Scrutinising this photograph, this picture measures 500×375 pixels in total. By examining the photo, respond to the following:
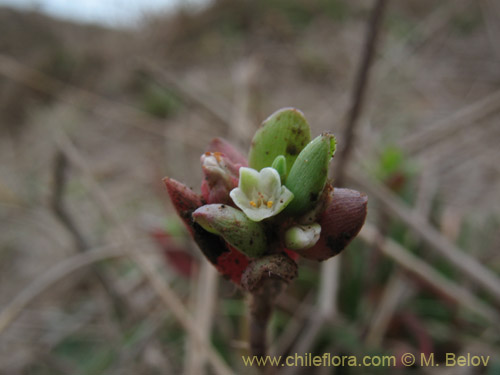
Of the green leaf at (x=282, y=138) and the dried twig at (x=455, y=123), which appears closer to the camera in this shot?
the green leaf at (x=282, y=138)

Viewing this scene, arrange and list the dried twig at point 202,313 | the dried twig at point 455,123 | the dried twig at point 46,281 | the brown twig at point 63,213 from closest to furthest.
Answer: the dried twig at point 46,281, the dried twig at point 202,313, the brown twig at point 63,213, the dried twig at point 455,123

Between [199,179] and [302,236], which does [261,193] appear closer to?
[302,236]

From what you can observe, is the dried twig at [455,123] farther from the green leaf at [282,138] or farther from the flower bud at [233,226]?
the flower bud at [233,226]

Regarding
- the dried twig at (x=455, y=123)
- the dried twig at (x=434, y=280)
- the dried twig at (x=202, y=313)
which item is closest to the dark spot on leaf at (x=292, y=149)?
the dried twig at (x=202, y=313)

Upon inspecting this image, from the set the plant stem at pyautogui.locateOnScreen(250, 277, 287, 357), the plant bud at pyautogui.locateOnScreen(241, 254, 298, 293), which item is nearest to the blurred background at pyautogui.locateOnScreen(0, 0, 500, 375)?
the plant stem at pyautogui.locateOnScreen(250, 277, 287, 357)

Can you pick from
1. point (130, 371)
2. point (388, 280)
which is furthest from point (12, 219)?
point (388, 280)
